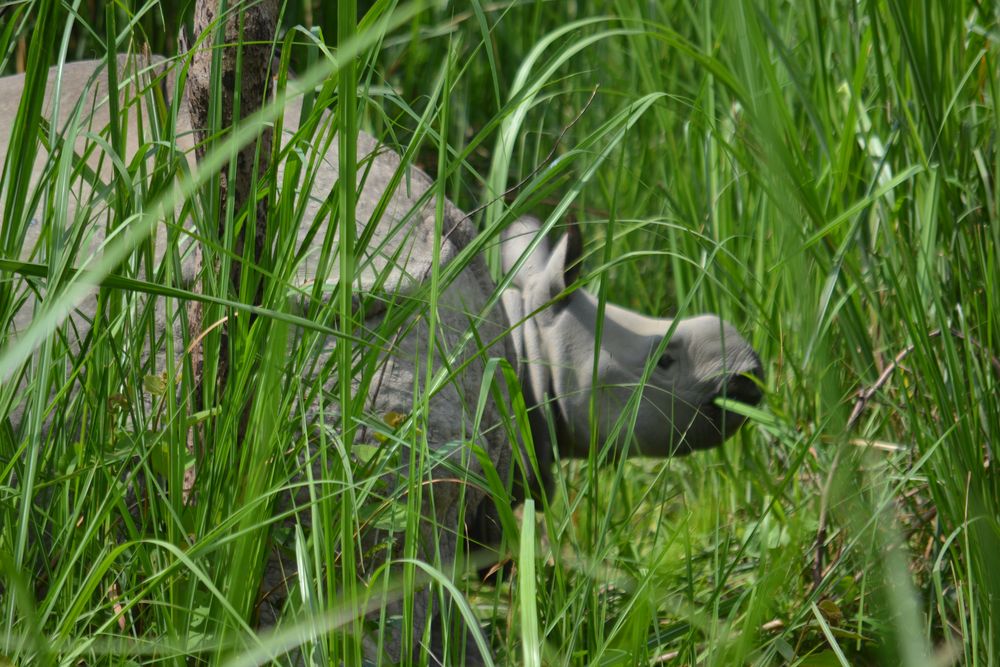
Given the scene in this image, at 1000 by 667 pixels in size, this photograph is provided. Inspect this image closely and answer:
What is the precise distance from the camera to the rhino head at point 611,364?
1729 mm

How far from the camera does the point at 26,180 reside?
83 cm

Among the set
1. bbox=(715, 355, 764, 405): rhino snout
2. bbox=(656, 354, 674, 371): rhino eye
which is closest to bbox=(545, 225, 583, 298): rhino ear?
bbox=(656, 354, 674, 371): rhino eye

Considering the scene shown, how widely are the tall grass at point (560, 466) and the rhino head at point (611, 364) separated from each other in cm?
13

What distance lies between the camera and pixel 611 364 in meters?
1.73

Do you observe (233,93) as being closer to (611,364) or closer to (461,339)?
(461,339)

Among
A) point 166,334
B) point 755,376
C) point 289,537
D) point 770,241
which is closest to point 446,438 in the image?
point 289,537

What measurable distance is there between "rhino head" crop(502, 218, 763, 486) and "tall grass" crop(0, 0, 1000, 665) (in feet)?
0.42

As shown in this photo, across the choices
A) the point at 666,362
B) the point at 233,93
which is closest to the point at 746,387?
the point at 666,362

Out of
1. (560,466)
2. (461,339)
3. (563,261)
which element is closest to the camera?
(560,466)

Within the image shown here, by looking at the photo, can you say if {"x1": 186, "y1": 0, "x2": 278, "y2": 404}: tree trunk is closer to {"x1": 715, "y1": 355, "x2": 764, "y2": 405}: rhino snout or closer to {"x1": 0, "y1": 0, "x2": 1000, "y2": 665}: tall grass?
{"x1": 0, "y1": 0, "x2": 1000, "y2": 665}: tall grass

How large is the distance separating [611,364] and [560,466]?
75 centimetres

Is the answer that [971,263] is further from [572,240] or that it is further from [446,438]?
[446,438]

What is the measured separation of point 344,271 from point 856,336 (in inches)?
35.2

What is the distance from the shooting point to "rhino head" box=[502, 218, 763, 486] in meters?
1.73
